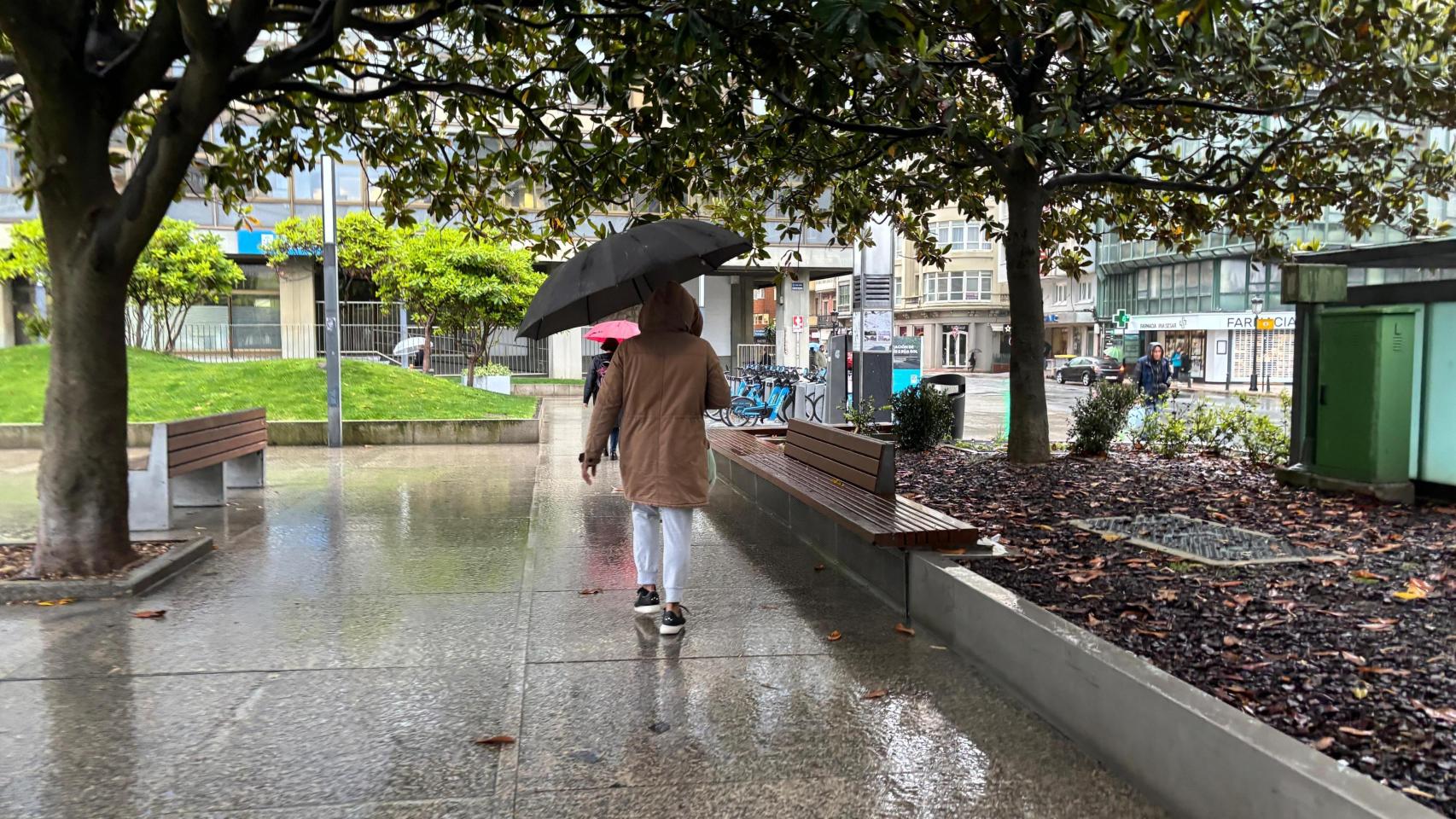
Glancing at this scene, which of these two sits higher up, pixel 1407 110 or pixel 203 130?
pixel 1407 110

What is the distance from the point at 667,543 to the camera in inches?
210

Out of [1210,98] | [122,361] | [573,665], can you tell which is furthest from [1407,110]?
[122,361]

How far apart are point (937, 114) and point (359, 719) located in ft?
25.7

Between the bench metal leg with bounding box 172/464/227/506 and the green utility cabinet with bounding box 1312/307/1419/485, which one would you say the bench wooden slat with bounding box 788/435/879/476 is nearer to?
the green utility cabinet with bounding box 1312/307/1419/485

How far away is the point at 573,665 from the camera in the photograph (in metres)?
4.66

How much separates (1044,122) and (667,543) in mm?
5201

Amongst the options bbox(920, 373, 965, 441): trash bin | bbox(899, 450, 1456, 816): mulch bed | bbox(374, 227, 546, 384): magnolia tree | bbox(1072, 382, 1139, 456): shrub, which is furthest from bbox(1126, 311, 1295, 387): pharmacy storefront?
bbox(899, 450, 1456, 816): mulch bed

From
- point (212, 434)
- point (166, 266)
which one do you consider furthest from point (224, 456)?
point (166, 266)

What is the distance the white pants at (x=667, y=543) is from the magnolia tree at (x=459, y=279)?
1479 centimetres

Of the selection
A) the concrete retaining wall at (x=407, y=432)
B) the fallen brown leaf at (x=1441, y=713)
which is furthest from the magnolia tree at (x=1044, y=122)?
the concrete retaining wall at (x=407, y=432)

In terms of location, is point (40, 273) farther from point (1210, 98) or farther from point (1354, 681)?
point (1354, 681)

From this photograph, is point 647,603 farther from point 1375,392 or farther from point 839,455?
point 1375,392

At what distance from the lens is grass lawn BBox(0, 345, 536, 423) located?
598 inches

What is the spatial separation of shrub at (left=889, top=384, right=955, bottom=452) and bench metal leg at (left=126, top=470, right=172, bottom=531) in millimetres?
7066
